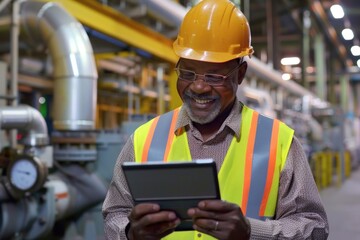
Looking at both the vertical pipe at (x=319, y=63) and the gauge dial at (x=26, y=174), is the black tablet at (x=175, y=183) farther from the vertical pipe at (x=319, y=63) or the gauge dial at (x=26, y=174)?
the vertical pipe at (x=319, y=63)

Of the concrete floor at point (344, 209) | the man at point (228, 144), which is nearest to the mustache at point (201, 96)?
the man at point (228, 144)

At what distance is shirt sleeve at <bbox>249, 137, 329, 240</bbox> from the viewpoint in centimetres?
114

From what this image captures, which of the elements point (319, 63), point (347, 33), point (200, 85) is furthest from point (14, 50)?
point (319, 63)

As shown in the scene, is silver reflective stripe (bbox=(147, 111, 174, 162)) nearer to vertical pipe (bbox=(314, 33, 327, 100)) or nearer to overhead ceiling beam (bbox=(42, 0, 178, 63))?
overhead ceiling beam (bbox=(42, 0, 178, 63))

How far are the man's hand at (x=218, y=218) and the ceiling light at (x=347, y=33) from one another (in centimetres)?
1132

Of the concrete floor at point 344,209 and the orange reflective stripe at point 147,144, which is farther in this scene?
the concrete floor at point 344,209

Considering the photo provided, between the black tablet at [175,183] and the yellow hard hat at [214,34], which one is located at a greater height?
the yellow hard hat at [214,34]

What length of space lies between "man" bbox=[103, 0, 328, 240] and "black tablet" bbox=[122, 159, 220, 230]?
0.51ft

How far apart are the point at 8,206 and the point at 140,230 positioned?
2.27m

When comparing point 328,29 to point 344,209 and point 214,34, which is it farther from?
point 214,34

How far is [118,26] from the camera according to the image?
417 centimetres

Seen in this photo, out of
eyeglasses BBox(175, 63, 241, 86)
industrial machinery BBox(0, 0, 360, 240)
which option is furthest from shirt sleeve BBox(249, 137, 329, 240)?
industrial machinery BBox(0, 0, 360, 240)

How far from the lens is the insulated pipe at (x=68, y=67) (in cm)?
321

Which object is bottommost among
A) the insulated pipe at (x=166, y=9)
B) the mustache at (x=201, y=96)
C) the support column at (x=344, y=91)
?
the mustache at (x=201, y=96)
